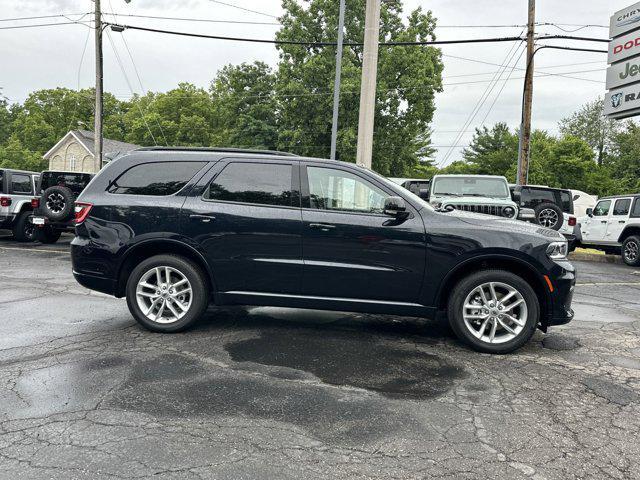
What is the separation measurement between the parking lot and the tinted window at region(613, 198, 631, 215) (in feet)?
32.6

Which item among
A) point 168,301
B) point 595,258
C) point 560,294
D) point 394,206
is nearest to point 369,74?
point 595,258

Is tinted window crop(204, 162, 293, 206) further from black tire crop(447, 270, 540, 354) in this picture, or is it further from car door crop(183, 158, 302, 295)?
black tire crop(447, 270, 540, 354)

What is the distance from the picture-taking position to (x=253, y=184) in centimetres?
517

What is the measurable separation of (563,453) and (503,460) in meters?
0.39

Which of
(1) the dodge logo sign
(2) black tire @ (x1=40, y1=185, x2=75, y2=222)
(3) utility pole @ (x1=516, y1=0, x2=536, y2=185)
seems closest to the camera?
(2) black tire @ (x1=40, y1=185, x2=75, y2=222)

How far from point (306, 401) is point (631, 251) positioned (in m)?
13.4

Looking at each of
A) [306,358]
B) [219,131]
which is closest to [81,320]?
[306,358]

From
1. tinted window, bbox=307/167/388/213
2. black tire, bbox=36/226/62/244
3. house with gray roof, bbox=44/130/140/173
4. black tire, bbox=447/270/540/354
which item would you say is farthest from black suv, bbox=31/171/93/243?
house with gray roof, bbox=44/130/140/173

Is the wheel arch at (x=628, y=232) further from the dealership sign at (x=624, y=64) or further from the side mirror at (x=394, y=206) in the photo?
the side mirror at (x=394, y=206)

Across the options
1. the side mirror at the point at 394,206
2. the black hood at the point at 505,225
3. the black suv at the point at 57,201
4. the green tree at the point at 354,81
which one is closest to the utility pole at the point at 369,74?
the black suv at the point at 57,201

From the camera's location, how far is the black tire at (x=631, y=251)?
13703 millimetres

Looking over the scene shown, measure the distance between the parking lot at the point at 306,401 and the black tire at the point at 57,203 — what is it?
22.5 feet

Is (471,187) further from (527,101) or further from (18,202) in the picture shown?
(18,202)

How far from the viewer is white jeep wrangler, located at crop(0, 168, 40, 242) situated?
1327 centimetres
